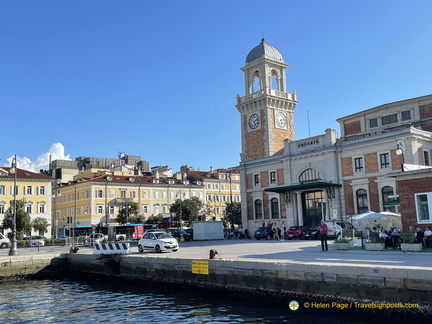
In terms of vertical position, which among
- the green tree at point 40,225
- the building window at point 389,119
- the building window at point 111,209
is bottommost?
the green tree at point 40,225

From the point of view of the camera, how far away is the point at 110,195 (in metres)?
76.2

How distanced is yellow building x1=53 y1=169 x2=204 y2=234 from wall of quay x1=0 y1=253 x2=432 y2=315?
156ft

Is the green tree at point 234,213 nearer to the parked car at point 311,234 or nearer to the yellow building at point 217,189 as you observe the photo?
the yellow building at point 217,189

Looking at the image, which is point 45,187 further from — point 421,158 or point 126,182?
point 421,158

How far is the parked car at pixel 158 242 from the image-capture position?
1109 inches

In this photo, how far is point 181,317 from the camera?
14867mm

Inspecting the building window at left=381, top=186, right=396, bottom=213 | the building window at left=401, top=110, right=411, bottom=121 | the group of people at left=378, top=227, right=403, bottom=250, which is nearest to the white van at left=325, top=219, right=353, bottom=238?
the building window at left=381, top=186, right=396, bottom=213

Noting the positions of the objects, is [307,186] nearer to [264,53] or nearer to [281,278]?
[264,53]

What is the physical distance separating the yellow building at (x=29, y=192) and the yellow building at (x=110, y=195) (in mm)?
2392

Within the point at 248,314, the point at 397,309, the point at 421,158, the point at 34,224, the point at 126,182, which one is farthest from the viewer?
the point at 126,182

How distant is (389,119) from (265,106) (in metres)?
14.5

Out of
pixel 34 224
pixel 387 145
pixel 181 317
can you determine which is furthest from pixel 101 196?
pixel 181 317

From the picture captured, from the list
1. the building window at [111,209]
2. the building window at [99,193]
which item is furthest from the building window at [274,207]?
the building window at [99,193]

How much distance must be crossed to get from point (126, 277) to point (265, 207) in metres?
28.8
